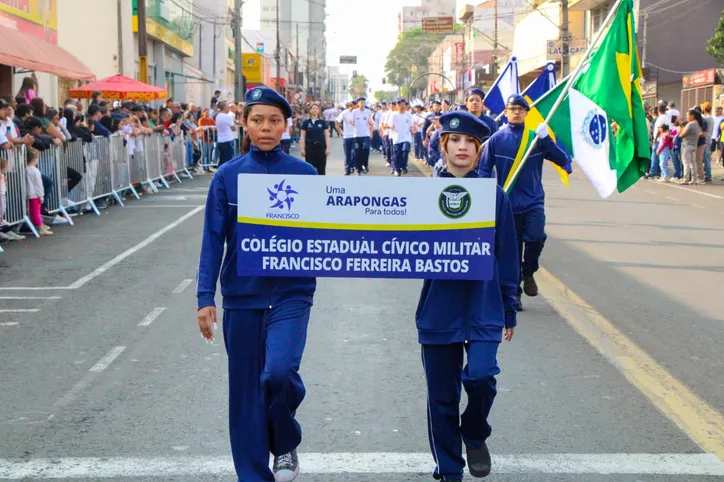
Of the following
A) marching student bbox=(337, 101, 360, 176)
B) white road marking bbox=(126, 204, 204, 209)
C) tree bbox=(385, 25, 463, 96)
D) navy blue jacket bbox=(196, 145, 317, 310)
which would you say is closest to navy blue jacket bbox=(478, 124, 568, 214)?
navy blue jacket bbox=(196, 145, 317, 310)

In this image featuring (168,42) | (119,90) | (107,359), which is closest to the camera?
(107,359)

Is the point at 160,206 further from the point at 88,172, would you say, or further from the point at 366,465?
the point at 366,465

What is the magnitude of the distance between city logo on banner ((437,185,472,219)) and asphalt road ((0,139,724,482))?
129 centimetres

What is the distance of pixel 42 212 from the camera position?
1583cm

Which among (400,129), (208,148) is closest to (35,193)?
(400,129)

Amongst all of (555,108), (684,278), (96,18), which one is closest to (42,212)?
(684,278)

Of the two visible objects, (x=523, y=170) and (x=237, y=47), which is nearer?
(x=523, y=170)

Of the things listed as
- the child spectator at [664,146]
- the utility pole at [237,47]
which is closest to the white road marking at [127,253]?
the child spectator at [664,146]

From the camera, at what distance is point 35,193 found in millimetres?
14703

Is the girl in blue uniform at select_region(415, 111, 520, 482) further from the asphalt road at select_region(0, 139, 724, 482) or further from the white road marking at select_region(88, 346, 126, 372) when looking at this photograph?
the white road marking at select_region(88, 346, 126, 372)

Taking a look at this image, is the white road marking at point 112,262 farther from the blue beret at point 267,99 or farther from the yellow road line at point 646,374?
the blue beret at point 267,99

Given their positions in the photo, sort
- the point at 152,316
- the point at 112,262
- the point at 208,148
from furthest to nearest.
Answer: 1. the point at 208,148
2. the point at 112,262
3. the point at 152,316

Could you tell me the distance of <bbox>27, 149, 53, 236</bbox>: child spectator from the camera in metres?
14.7

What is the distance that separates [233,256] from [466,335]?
3.51 ft
